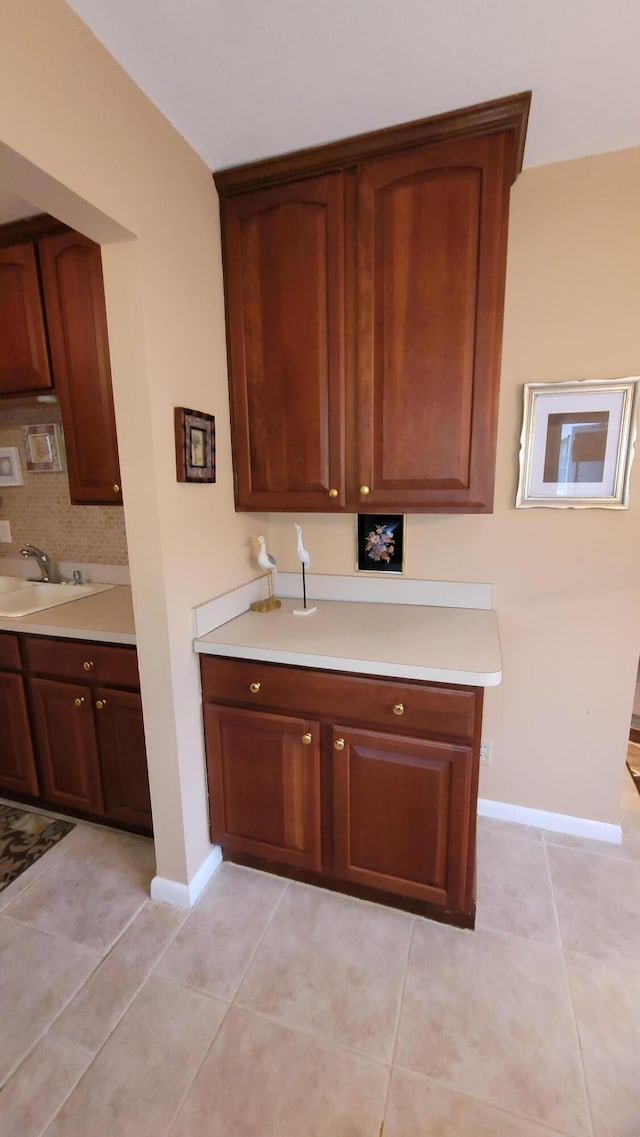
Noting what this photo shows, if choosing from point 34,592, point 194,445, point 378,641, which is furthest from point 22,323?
point 378,641

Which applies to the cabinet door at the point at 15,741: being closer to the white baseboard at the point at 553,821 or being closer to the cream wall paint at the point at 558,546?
the cream wall paint at the point at 558,546

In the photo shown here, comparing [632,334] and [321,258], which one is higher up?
[321,258]

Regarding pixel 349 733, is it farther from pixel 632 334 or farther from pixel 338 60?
pixel 338 60

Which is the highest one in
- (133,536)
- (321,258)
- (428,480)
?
(321,258)

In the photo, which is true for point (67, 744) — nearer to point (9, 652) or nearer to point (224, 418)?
point (9, 652)

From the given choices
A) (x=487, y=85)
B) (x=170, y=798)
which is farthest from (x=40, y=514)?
(x=487, y=85)

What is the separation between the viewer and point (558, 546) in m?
1.75

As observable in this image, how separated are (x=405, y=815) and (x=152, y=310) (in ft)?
5.34

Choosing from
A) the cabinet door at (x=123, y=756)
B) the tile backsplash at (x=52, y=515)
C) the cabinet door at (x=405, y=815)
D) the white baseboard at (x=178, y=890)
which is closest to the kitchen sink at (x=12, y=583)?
the tile backsplash at (x=52, y=515)

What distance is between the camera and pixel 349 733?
1.45 metres

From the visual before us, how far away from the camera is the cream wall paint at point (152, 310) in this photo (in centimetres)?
99

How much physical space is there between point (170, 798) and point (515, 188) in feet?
7.64

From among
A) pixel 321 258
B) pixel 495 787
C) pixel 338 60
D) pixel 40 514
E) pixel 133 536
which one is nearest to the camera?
pixel 338 60

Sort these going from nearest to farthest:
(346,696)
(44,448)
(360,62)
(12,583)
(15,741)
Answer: (360,62) → (346,696) → (15,741) → (44,448) → (12,583)
